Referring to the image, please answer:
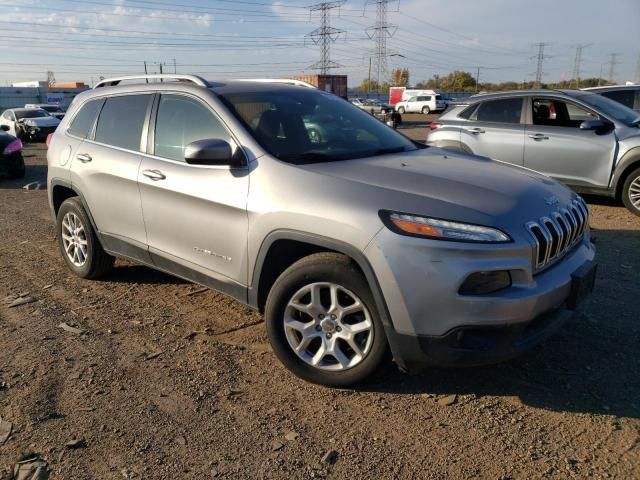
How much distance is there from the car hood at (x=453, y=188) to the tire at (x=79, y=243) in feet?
8.40

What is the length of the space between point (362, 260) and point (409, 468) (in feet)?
3.33

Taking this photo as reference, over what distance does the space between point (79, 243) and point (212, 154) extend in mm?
2409

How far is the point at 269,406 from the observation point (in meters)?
3.05

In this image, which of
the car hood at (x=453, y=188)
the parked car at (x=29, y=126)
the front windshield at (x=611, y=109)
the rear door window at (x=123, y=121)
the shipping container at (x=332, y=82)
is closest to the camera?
the car hood at (x=453, y=188)

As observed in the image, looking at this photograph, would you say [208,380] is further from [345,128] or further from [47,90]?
[47,90]

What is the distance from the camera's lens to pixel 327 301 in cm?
313

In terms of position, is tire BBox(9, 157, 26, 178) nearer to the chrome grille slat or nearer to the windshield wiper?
the windshield wiper

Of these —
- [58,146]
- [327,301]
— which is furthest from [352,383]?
[58,146]

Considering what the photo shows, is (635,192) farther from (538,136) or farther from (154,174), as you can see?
(154,174)

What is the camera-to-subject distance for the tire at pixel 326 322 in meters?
2.94

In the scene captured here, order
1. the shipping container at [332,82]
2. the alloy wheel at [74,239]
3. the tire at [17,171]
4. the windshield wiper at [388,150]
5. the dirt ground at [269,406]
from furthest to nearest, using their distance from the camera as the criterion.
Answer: the shipping container at [332,82] < the tire at [17,171] < the alloy wheel at [74,239] < the windshield wiper at [388,150] < the dirt ground at [269,406]

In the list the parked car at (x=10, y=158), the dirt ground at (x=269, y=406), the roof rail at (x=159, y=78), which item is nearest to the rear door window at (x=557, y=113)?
the dirt ground at (x=269, y=406)

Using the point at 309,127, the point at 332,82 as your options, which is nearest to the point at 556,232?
the point at 309,127

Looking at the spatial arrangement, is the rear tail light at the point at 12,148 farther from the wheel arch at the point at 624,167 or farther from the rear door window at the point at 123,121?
the wheel arch at the point at 624,167
